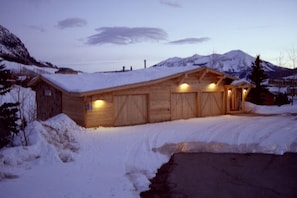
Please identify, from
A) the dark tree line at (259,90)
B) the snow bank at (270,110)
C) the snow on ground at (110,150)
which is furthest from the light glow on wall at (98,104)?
the dark tree line at (259,90)

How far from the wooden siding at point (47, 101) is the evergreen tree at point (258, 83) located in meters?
17.6

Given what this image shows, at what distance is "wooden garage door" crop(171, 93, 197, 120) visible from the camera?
1869 cm

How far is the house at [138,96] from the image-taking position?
15.9 meters

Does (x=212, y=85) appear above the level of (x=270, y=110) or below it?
above

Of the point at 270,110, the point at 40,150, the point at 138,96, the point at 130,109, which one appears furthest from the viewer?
the point at 270,110

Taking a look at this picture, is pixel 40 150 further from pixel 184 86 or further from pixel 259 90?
pixel 259 90

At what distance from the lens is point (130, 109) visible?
1708cm

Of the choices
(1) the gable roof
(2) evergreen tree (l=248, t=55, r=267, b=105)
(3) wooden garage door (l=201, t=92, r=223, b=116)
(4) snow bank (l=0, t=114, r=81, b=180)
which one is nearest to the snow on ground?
(4) snow bank (l=0, t=114, r=81, b=180)

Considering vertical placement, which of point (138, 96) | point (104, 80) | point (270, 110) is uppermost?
point (104, 80)

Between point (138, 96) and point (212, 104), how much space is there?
5.80 m

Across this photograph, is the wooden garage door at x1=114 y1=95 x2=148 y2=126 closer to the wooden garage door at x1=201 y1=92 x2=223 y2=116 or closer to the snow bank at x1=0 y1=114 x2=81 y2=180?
the wooden garage door at x1=201 y1=92 x2=223 y2=116

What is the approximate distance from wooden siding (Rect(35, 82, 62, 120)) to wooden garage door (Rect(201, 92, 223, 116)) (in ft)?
29.1

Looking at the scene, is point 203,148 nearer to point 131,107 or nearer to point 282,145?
point 282,145

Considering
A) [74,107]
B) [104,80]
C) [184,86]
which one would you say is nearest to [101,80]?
[104,80]
